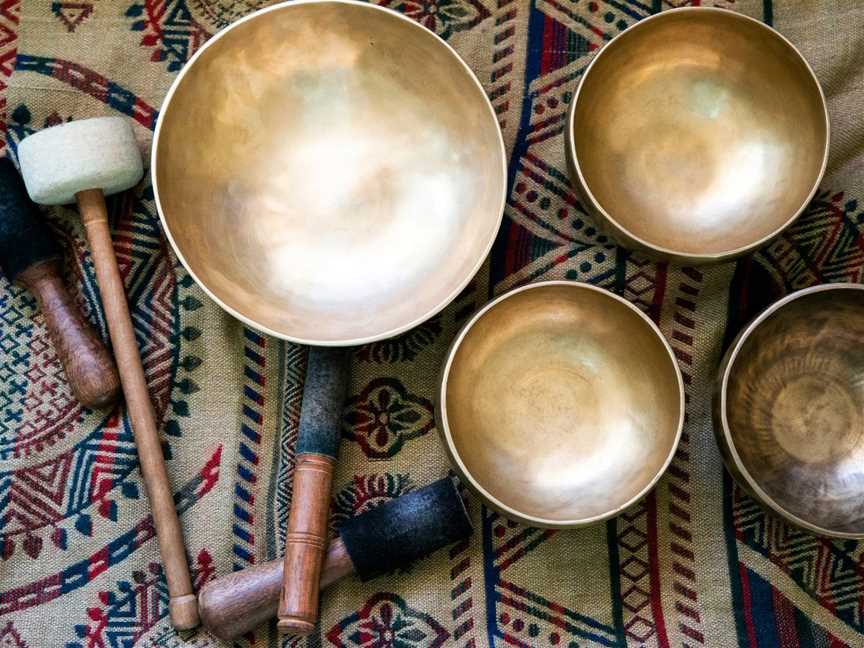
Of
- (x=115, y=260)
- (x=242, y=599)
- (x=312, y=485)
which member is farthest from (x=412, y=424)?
(x=115, y=260)

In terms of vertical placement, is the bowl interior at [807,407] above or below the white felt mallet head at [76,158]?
below

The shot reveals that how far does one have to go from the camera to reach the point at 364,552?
3.76ft

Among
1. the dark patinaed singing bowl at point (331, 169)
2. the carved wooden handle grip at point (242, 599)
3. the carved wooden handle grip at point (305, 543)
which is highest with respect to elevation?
the dark patinaed singing bowl at point (331, 169)

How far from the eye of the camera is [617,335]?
4.01ft

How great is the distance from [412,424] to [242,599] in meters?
0.32

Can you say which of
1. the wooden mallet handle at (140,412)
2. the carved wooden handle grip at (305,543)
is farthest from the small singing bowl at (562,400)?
the wooden mallet handle at (140,412)

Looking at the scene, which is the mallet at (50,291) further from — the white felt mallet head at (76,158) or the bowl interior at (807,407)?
the bowl interior at (807,407)

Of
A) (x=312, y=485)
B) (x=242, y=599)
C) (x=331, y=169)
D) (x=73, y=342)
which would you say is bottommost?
(x=242, y=599)

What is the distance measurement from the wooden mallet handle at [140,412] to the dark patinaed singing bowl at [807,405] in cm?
74

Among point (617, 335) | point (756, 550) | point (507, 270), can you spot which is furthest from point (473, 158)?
point (756, 550)

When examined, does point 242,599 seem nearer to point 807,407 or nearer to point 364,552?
point 364,552

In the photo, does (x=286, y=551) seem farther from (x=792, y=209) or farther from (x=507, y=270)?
(x=792, y=209)

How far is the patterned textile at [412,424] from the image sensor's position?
1.20m

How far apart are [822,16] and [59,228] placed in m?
1.14
